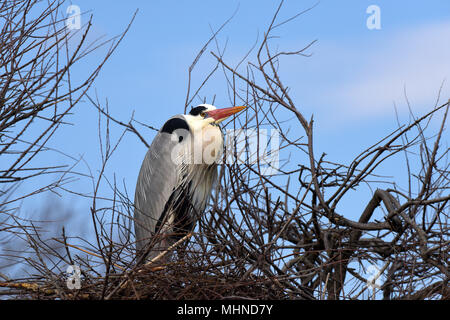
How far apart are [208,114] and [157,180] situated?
61 centimetres

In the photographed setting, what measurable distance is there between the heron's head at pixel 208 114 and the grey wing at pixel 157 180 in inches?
9.4

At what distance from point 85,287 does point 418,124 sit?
1958mm

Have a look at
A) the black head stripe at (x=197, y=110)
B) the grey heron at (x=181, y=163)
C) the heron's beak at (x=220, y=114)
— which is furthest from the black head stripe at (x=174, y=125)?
the heron's beak at (x=220, y=114)

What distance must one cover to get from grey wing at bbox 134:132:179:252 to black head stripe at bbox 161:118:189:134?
0.13 feet

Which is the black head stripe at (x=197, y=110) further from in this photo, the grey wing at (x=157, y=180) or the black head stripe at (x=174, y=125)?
the grey wing at (x=157, y=180)

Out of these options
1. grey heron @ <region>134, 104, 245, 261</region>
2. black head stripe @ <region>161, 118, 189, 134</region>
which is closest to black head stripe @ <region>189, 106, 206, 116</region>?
grey heron @ <region>134, 104, 245, 261</region>

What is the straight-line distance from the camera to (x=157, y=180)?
406cm

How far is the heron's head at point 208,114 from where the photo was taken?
383 centimetres

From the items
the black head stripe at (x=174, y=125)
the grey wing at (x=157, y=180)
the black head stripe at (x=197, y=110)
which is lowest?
the grey wing at (x=157, y=180)

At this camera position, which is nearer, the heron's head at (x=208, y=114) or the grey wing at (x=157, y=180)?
the heron's head at (x=208, y=114)

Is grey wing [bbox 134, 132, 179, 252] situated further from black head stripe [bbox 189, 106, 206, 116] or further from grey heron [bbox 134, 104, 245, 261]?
black head stripe [bbox 189, 106, 206, 116]

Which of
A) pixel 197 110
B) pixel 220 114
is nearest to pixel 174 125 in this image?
pixel 197 110

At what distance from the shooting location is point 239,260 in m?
2.61
